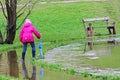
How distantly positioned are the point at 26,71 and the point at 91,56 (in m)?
3.64

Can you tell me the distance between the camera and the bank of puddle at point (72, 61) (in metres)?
13.6

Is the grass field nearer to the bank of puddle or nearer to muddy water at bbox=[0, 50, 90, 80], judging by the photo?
the bank of puddle

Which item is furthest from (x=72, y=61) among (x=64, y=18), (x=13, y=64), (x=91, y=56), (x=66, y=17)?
(x=66, y=17)

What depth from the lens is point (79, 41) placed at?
24.1 metres

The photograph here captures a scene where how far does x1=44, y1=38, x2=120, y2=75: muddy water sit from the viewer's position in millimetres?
14587

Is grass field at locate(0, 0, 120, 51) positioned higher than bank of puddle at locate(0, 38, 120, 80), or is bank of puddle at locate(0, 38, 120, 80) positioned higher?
bank of puddle at locate(0, 38, 120, 80)

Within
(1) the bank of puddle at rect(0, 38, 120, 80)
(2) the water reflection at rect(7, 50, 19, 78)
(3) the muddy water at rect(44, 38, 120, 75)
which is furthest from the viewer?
(3) the muddy water at rect(44, 38, 120, 75)

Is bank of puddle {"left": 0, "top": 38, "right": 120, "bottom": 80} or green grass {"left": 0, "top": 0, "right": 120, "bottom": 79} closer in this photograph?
bank of puddle {"left": 0, "top": 38, "right": 120, "bottom": 80}

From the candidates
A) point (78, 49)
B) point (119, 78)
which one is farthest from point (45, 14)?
point (119, 78)

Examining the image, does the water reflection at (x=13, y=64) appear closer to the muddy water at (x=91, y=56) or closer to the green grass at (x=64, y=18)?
the muddy water at (x=91, y=56)

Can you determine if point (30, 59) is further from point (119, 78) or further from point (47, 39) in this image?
point (47, 39)

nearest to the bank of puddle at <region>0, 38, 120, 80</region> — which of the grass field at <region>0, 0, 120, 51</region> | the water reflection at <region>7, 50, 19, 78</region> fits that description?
the water reflection at <region>7, 50, 19, 78</region>

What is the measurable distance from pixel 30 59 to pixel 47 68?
101 inches

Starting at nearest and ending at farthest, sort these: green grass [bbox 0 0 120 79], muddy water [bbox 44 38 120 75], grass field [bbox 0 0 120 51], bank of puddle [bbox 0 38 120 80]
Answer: bank of puddle [bbox 0 38 120 80]
muddy water [bbox 44 38 120 75]
green grass [bbox 0 0 120 79]
grass field [bbox 0 0 120 51]
